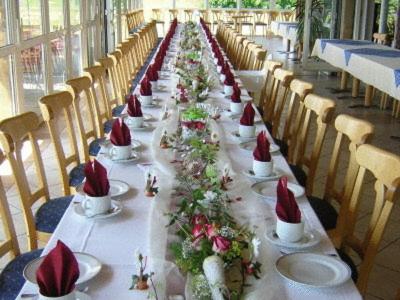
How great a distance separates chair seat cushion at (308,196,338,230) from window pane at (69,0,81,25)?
19.3 ft

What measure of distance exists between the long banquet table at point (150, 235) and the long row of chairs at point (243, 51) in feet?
12.0

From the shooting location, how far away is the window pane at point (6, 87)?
4.97 meters

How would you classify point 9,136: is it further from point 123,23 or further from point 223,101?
point 123,23

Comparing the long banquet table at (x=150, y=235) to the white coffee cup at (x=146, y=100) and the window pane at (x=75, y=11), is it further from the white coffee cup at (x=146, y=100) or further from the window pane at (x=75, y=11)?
the window pane at (x=75, y=11)

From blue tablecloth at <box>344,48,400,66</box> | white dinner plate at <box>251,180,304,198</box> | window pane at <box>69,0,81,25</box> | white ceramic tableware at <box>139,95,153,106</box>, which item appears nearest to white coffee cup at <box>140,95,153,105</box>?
white ceramic tableware at <box>139,95,153,106</box>

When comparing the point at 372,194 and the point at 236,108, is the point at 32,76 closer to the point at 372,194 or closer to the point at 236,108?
the point at 236,108

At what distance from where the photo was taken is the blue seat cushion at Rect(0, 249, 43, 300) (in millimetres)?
1800

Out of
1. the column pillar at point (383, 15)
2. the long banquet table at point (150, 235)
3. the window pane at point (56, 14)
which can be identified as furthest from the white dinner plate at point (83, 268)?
the column pillar at point (383, 15)

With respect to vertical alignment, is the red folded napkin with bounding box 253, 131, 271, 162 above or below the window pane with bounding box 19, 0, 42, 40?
below

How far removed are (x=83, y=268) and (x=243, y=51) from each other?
6344 mm

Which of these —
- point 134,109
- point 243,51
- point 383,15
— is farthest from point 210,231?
point 383,15

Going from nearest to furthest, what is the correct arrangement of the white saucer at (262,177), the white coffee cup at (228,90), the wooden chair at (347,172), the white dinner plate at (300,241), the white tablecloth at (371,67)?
the white dinner plate at (300,241)
the white saucer at (262,177)
the wooden chair at (347,172)
the white coffee cup at (228,90)
the white tablecloth at (371,67)

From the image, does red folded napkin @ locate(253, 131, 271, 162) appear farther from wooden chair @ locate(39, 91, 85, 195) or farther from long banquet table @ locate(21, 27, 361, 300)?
wooden chair @ locate(39, 91, 85, 195)

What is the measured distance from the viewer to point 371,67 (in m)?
5.79
